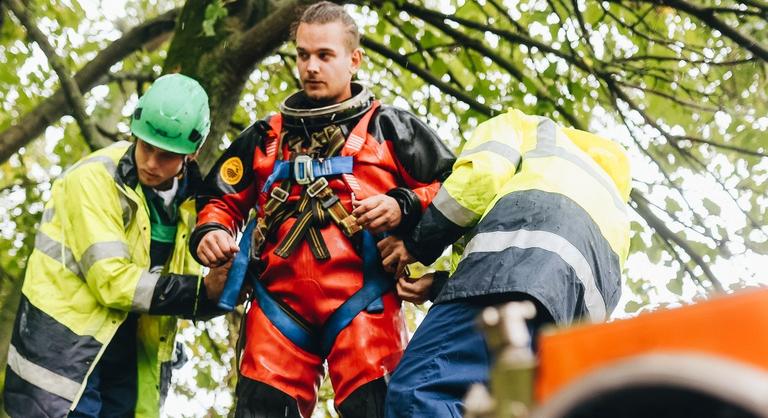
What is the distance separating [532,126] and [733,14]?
9.22ft

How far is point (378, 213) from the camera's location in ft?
10.3

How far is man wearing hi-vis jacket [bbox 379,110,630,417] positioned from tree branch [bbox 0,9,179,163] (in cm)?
384

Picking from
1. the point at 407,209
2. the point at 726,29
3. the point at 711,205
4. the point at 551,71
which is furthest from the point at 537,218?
the point at 551,71

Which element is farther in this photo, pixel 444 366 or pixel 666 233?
pixel 666 233

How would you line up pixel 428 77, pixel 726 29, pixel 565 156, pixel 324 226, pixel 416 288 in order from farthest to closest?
pixel 428 77 → pixel 726 29 → pixel 324 226 → pixel 416 288 → pixel 565 156

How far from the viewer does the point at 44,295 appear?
12.1 feet

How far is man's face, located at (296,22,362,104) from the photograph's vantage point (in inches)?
140

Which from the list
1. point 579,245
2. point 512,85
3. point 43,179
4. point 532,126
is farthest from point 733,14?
point 43,179

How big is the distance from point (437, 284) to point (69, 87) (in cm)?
274

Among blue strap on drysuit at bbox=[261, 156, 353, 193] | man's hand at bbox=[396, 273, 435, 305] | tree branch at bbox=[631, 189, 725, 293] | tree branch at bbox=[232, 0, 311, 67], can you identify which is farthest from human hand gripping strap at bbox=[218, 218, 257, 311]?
tree branch at bbox=[631, 189, 725, 293]

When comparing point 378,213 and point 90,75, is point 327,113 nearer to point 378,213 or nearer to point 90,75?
point 378,213

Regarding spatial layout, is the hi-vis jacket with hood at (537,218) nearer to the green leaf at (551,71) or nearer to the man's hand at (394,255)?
the man's hand at (394,255)

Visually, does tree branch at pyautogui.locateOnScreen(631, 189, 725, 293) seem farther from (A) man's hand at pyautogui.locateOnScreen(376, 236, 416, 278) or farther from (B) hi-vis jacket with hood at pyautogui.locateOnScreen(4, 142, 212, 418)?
(B) hi-vis jacket with hood at pyautogui.locateOnScreen(4, 142, 212, 418)

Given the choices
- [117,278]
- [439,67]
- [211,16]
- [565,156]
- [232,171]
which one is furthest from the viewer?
[439,67]
